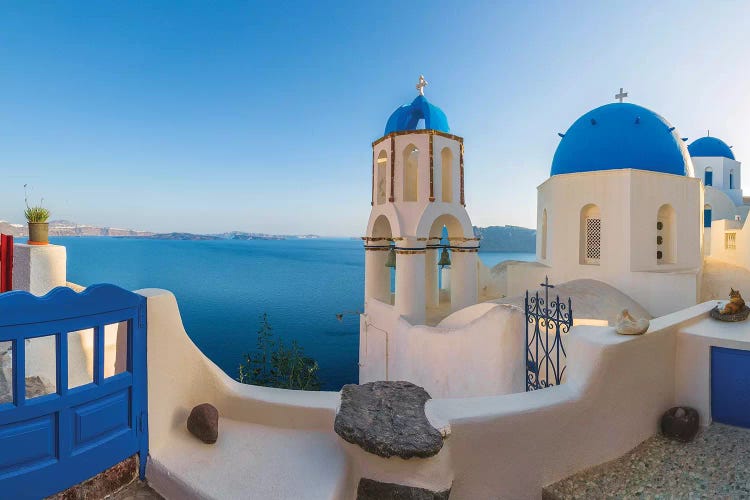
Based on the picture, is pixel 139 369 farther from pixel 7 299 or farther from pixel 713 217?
pixel 713 217

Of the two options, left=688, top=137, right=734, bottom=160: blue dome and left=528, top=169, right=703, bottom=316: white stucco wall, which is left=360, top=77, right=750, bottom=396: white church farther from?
left=688, top=137, right=734, bottom=160: blue dome

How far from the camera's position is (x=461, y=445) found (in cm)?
299

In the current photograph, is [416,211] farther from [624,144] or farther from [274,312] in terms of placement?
[274,312]

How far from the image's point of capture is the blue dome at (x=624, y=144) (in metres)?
11.8

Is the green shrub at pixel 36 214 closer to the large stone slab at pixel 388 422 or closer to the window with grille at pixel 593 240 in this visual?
the large stone slab at pixel 388 422

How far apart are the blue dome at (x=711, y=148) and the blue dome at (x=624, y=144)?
16628 millimetres

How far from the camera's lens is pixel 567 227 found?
12.3m

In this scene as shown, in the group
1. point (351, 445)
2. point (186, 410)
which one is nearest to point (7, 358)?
point (186, 410)

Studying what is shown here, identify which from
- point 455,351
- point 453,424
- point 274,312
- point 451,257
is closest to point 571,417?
point 453,424

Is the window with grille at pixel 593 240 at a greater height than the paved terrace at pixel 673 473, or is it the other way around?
the window with grille at pixel 593 240

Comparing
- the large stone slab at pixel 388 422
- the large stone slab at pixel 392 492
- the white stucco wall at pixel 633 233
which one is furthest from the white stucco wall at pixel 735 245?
the large stone slab at pixel 392 492

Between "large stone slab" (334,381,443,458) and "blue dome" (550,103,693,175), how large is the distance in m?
11.6

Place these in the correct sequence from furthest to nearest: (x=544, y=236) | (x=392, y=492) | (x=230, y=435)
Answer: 1. (x=544, y=236)
2. (x=230, y=435)
3. (x=392, y=492)

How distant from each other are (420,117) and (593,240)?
21.9ft
